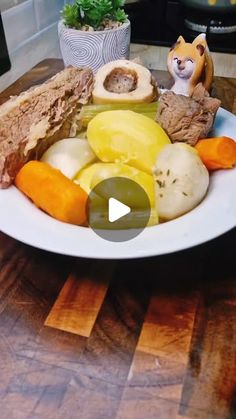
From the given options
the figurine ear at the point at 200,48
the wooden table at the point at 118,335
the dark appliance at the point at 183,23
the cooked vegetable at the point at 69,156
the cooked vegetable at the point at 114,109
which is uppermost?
the figurine ear at the point at 200,48

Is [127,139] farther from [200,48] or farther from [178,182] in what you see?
[200,48]

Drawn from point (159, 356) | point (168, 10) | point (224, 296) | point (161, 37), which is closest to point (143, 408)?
point (159, 356)

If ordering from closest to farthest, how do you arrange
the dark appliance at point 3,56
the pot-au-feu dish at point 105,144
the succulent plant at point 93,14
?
→ the pot-au-feu dish at point 105,144 → the succulent plant at point 93,14 → the dark appliance at point 3,56

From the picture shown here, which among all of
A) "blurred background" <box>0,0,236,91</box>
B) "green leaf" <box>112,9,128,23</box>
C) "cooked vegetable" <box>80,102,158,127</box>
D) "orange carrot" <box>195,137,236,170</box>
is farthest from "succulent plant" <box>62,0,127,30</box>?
"orange carrot" <box>195,137,236,170</box>

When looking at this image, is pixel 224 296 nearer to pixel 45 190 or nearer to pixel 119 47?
pixel 45 190

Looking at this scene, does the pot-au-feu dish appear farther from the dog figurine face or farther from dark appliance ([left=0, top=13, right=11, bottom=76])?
dark appliance ([left=0, top=13, right=11, bottom=76])
